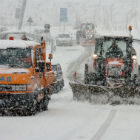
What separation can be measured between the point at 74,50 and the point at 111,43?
1010 inches

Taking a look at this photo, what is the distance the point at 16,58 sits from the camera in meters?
12.3

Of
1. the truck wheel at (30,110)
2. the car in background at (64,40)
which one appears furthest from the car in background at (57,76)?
the car in background at (64,40)

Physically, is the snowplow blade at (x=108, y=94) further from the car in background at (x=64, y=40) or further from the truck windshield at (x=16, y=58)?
the car in background at (x=64, y=40)

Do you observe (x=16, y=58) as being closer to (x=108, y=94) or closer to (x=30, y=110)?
(x=30, y=110)

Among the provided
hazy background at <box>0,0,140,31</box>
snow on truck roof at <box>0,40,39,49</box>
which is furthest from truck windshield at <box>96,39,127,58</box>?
hazy background at <box>0,0,140,31</box>

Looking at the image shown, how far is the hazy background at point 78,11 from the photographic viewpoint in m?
112

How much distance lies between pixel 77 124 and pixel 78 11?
111 meters

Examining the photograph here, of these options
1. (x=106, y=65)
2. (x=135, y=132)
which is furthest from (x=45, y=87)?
(x=135, y=132)

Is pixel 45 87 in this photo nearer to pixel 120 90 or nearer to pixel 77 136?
pixel 120 90

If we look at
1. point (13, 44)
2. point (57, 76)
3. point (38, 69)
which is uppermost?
point (13, 44)

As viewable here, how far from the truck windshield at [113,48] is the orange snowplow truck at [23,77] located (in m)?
3.44

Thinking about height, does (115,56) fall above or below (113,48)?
below

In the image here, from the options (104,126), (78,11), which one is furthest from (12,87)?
(78,11)

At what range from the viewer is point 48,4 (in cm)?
12356
